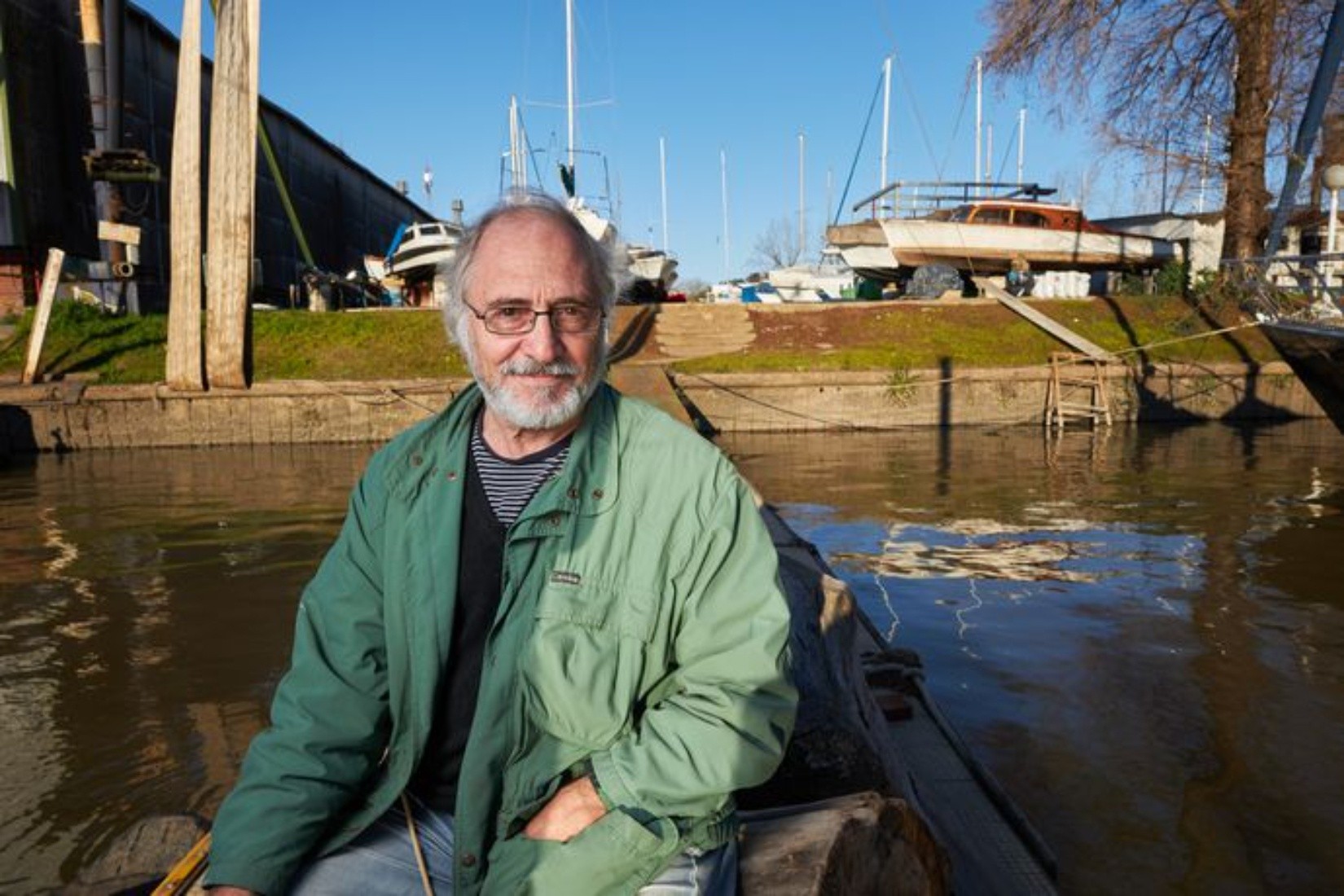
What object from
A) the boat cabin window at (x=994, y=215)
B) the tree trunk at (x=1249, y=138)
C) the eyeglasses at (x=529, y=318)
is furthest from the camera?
the boat cabin window at (x=994, y=215)

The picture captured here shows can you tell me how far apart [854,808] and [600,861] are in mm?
675

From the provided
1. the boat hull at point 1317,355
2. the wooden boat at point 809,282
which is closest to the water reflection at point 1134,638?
the boat hull at point 1317,355

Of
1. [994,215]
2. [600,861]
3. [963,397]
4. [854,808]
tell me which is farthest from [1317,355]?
[994,215]

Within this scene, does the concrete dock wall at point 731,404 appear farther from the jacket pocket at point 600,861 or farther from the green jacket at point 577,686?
the jacket pocket at point 600,861

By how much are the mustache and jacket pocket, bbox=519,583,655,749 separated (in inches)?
20.7

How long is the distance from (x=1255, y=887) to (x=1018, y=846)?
0.84 meters

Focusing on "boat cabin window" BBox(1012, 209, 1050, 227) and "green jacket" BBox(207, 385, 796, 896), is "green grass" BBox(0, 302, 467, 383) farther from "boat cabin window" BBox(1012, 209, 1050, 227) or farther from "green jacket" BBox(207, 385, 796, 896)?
"green jacket" BBox(207, 385, 796, 896)

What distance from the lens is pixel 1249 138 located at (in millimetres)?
19812

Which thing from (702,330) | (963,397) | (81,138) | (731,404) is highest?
(81,138)

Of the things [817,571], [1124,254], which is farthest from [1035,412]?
[817,571]

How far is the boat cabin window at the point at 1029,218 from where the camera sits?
80.2 feet

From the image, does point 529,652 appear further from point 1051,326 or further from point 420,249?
point 420,249

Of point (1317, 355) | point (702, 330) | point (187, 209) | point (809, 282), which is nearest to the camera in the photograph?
point (1317, 355)

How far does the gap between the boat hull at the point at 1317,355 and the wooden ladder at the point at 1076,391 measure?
4.85m
